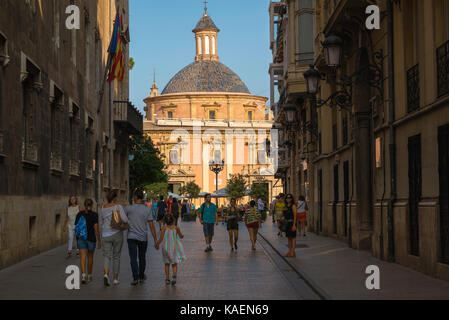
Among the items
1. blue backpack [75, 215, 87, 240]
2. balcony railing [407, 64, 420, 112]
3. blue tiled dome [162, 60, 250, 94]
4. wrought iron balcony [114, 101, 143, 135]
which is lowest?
blue backpack [75, 215, 87, 240]

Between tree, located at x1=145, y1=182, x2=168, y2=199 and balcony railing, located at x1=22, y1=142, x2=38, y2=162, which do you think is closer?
balcony railing, located at x1=22, y1=142, x2=38, y2=162

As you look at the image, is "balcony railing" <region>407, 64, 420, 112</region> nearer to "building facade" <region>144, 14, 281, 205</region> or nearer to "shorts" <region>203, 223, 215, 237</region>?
"shorts" <region>203, 223, 215, 237</region>

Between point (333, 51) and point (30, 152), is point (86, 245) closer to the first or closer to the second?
point (30, 152)

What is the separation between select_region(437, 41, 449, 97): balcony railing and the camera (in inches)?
532

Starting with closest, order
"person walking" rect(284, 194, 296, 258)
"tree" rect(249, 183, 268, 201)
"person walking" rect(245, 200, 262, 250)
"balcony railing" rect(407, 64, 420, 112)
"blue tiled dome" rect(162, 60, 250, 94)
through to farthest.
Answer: "balcony railing" rect(407, 64, 420, 112) < "person walking" rect(284, 194, 296, 258) < "person walking" rect(245, 200, 262, 250) < "tree" rect(249, 183, 268, 201) < "blue tiled dome" rect(162, 60, 250, 94)

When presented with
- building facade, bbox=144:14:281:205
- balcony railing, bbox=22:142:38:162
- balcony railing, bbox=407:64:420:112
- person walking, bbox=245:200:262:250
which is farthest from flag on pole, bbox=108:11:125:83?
building facade, bbox=144:14:281:205

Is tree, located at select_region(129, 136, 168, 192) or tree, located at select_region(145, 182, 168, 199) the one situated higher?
tree, located at select_region(129, 136, 168, 192)

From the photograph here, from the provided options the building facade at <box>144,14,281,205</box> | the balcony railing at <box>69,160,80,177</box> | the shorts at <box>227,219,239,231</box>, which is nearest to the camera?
the shorts at <box>227,219,239,231</box>

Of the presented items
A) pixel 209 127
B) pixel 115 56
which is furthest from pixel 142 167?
pixel 209 127

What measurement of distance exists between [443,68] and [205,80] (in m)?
106

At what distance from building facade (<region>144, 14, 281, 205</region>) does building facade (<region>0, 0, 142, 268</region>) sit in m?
68.1

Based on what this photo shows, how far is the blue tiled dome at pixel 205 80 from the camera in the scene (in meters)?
119

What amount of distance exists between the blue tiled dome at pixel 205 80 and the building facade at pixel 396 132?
92.5 m

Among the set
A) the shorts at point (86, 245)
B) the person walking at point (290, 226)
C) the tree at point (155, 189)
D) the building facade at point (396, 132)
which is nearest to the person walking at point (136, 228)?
the shorts at point (86, 245)
